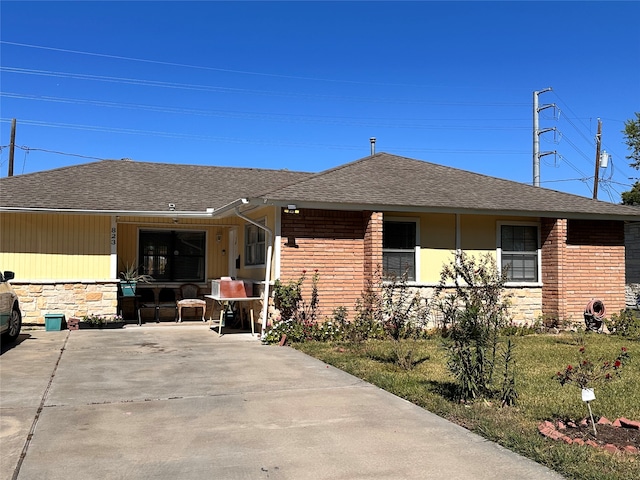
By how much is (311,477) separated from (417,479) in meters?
0.76

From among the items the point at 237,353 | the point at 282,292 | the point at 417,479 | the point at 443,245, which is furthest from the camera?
the point at 443,245

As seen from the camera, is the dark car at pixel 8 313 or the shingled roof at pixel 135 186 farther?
the shingled roof at pixel 135 186

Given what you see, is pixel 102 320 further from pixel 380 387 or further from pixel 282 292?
pixel 380 387

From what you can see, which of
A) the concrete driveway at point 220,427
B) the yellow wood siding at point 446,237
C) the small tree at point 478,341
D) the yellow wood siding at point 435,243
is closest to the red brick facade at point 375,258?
the yellow wood siding at point 446,237

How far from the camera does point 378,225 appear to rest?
1211 cm

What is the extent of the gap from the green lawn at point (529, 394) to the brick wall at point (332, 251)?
1.44 metres

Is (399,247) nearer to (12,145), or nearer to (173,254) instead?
(173,254)

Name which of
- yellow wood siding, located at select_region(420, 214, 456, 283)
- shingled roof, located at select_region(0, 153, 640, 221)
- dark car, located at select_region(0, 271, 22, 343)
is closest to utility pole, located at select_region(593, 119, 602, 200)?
shingled roof, located at select_region(0, 153, 640, 221)

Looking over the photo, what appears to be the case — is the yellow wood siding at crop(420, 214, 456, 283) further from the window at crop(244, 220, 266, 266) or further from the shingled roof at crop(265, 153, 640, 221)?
the window at crop(244, 220, 266, 266)

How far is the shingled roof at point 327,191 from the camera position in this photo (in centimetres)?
1218

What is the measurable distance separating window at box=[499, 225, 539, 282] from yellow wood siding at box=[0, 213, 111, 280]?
31.0 feet

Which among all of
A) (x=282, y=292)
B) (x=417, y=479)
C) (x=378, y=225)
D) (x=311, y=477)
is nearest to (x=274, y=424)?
(x=311, y=477)

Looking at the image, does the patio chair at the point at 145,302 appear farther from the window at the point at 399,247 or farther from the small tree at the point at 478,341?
the small tree at the point at 478,341

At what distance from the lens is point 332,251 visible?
1222cm
